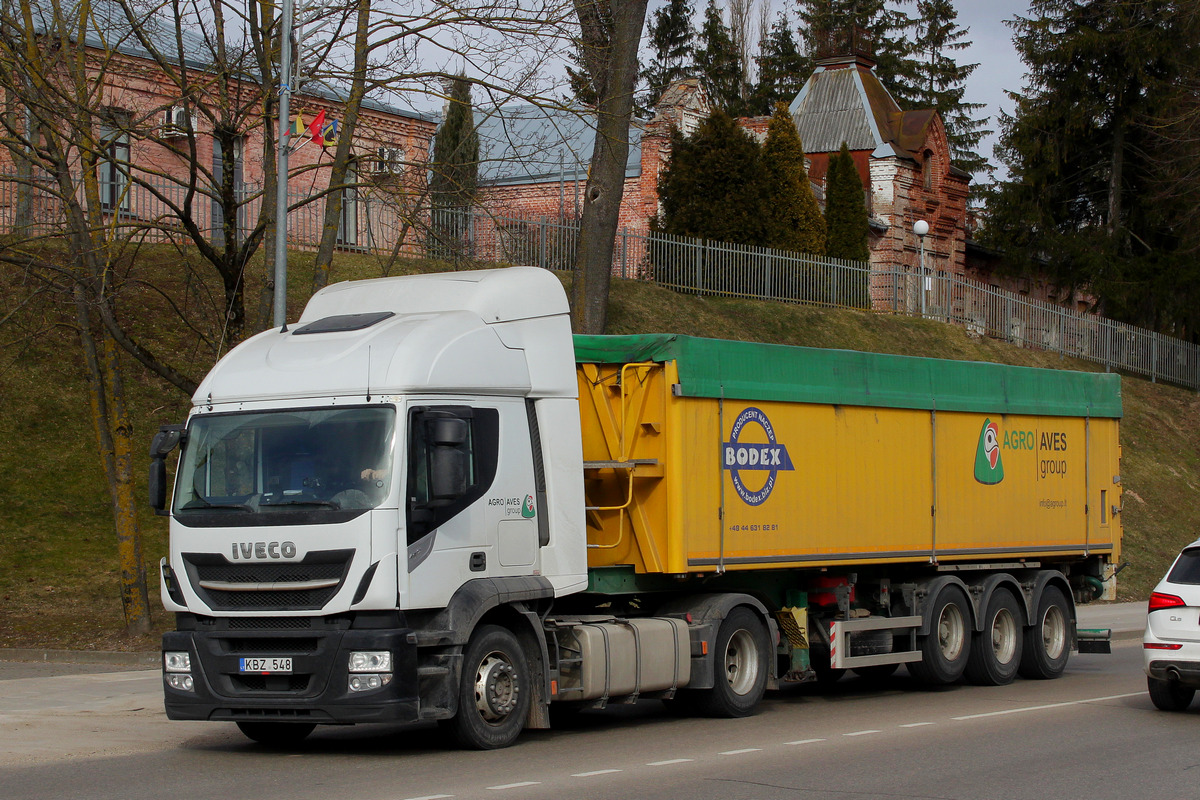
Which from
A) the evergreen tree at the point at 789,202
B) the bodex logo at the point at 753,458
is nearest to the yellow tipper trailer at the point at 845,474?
the bodex logo at the point at 753,458

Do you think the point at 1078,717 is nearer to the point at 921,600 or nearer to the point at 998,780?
the point at 921,600

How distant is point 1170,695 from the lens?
1241cm

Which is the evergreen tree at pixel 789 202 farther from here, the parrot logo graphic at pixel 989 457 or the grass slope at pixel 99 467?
the parrot logo graphic at pixel 989 457

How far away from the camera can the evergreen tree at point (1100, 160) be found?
144ft

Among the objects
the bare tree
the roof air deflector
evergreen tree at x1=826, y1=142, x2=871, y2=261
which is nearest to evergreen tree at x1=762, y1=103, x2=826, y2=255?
evergreen tree at x1=826, y1=142, x2=871, y2=261

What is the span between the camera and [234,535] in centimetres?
978

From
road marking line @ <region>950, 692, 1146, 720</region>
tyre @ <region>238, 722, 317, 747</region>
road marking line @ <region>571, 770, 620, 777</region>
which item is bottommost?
road marking line @ <region>950, 692, 1146, 720</region>

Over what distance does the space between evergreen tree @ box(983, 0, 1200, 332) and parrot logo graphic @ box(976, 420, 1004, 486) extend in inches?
1228

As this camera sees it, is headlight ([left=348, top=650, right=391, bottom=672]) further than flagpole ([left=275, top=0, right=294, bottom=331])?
No

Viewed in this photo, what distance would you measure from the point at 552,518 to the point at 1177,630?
5.36 meters

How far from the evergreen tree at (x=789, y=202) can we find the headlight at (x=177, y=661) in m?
28.1

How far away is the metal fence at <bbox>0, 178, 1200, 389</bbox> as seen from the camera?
2158 cm

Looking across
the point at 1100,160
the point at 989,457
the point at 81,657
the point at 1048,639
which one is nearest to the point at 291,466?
the point at 81,657

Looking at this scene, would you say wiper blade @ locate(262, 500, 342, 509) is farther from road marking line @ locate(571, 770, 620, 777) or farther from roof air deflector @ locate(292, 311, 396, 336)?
road marking line @ locate(571, 770, 620, 777)
